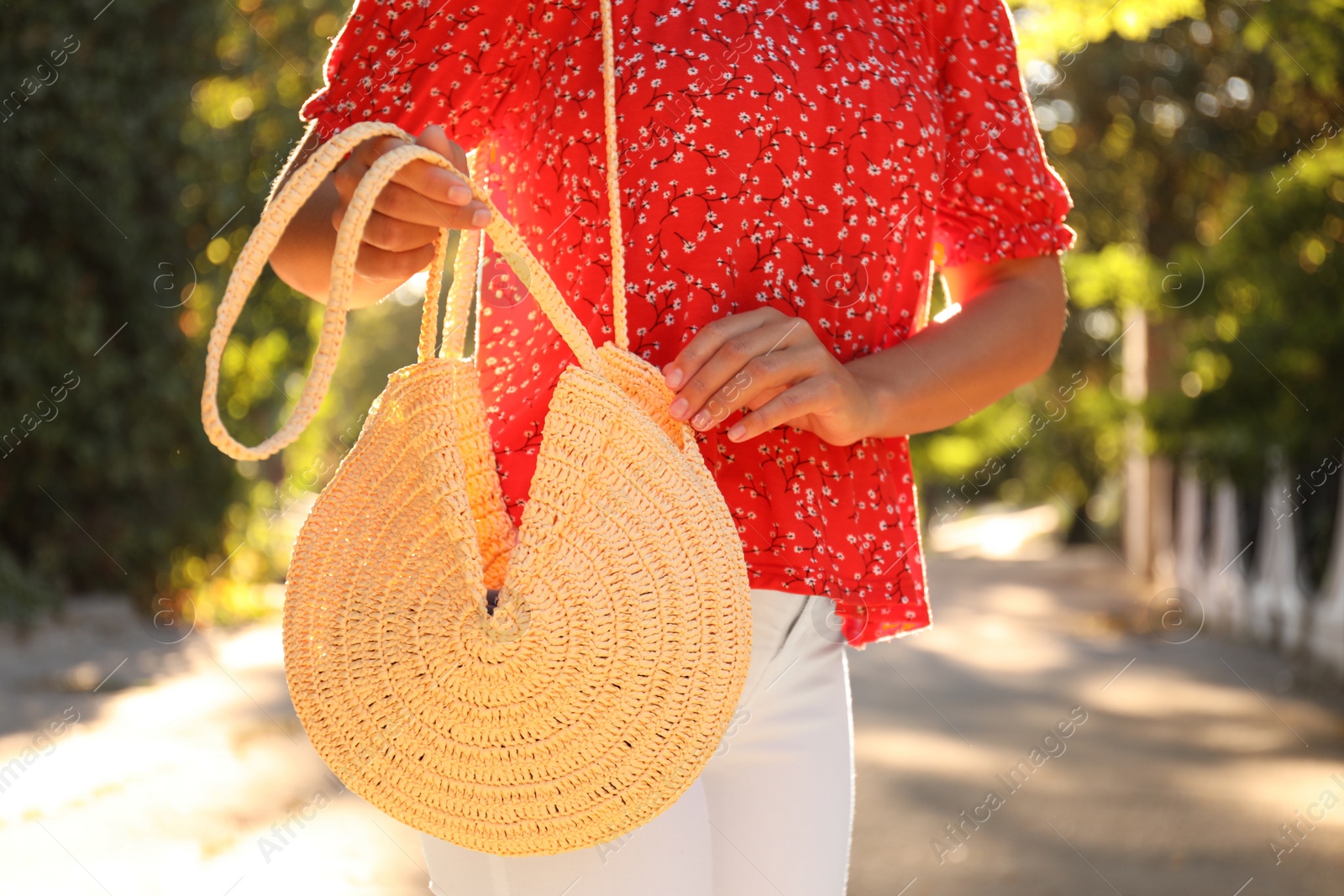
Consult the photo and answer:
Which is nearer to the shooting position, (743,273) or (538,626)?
(538,626)

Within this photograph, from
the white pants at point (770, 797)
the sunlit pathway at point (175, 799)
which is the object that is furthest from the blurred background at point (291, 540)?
the white pants at point (770, 797)

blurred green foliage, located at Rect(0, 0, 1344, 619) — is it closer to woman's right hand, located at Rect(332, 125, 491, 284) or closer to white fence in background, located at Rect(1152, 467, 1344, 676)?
white fence in background, located at Rect(1152, 467, 1344, 676)

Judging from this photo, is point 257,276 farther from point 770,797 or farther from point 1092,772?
point 1092,772

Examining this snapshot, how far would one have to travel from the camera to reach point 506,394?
52.2 inches

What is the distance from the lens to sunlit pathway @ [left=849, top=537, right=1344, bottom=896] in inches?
174

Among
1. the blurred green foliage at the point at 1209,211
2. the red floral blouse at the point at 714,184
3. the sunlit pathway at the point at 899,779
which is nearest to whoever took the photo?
the red floral blouse at the point at 714,184

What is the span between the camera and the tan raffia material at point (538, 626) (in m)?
1.07

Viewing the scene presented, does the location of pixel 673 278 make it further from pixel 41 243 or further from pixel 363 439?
pixel 41 243

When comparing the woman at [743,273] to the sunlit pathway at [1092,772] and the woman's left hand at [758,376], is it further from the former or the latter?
the sunlit pathway at [1092,772]

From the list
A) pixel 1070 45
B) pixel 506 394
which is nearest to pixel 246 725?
pixel 506 394

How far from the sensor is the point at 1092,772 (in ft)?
19.3

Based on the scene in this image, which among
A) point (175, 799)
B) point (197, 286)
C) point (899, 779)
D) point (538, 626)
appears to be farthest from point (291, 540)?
point (538, 626)

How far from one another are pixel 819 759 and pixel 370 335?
110ft

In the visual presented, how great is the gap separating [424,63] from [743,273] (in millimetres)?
404
